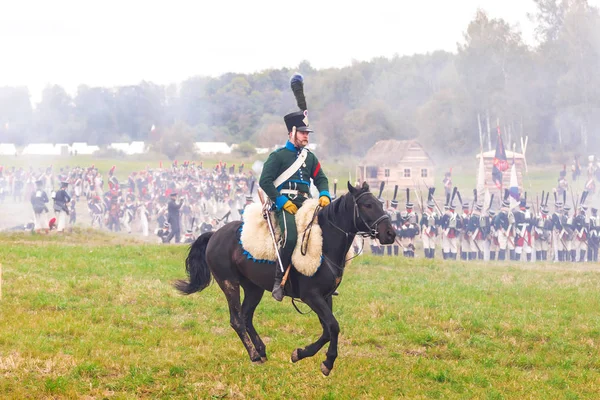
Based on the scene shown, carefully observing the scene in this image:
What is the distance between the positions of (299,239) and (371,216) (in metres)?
1.06

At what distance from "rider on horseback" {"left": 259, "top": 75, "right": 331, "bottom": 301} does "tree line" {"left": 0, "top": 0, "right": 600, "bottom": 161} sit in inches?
2032

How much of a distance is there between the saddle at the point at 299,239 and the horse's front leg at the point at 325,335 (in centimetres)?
39

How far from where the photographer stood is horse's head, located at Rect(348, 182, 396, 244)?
29.1 feet

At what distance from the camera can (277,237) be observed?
9805 millimetres

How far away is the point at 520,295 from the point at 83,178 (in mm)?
42084

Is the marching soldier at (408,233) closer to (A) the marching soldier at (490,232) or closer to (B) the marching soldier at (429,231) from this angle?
(B) the marching soldier at (429,231)

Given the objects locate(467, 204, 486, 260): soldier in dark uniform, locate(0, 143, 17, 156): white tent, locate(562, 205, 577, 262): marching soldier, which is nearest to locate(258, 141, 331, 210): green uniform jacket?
locate(467, 204, 486, 260): soldier in dark uniform

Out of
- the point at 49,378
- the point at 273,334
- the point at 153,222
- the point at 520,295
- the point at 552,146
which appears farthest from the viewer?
the point at 552,146

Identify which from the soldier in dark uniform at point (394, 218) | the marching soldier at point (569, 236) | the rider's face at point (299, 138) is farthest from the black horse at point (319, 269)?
the marching soldier at point (569, 236)

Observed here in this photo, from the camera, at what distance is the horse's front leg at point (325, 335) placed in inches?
356

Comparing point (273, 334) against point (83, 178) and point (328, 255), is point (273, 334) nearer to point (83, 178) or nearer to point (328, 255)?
point (328, 255)

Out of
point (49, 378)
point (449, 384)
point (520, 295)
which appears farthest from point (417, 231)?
point (49, 378)

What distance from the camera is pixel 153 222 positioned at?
42.8 metres

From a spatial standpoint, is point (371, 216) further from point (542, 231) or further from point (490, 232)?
point (542, 231)
